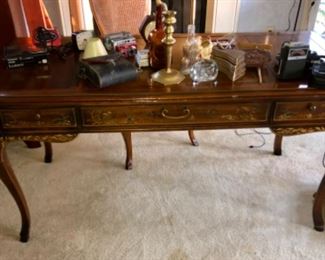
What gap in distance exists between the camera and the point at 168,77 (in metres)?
1.28

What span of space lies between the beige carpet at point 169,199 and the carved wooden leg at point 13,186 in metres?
0.07

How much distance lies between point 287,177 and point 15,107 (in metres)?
1.47

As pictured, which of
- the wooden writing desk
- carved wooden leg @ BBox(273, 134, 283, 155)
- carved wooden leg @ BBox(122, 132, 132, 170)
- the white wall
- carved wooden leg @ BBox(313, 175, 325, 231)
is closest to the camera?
the wooden writing desk

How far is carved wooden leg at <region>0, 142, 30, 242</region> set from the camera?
1.33m

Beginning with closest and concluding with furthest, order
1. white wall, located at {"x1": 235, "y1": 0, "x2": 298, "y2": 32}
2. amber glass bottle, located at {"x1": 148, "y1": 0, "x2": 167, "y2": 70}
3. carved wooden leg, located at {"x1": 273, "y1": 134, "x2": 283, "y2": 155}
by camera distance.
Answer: amber glass bottle, located at {"x1": 148, "y1": 0, "x2": 167, "y2": 70}
carved wooden leg, located at {"x1": 273, "y1": 134, "x2": 283, "y2": 155}
white wall, located at {"x1": 235, "y1": 0, "x2": 298, "y2": 32}

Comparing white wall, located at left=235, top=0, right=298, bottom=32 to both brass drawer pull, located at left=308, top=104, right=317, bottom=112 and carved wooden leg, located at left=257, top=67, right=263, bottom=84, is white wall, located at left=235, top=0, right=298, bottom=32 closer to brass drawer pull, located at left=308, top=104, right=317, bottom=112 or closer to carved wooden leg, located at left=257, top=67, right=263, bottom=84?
carved wooden leg, located at left=257, top=67, right=263, bottom=84

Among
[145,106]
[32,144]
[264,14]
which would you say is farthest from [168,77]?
[264,14]

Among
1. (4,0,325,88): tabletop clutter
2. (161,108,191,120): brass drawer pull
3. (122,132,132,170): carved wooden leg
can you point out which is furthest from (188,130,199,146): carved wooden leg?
(161,108,191,120): brass drawer pull

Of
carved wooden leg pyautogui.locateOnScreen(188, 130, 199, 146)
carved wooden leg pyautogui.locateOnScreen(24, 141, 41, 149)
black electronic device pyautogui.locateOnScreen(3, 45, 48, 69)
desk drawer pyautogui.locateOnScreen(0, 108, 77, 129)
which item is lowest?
carved wooden leg pyautogui.locateOnScreen(24, 141, 41, 149)

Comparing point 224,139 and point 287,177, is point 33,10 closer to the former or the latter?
point 224,139

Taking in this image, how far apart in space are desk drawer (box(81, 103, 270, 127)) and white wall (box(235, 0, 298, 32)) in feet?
6.44

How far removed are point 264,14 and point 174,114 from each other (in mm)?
2155

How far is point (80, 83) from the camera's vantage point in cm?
126

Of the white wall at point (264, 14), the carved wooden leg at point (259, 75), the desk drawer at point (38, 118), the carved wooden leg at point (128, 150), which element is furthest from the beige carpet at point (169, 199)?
the white wall at point (264, 14)
